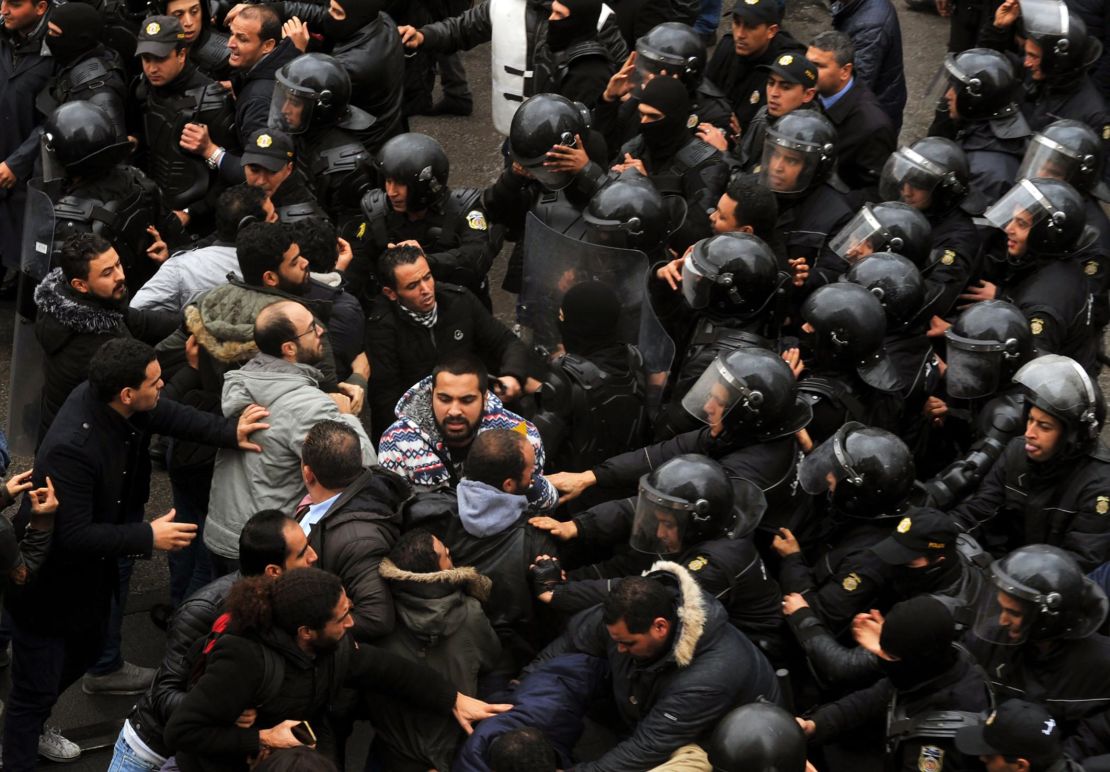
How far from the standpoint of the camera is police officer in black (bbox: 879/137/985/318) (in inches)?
271

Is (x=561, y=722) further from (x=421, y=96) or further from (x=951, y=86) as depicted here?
(x=421, y=96)

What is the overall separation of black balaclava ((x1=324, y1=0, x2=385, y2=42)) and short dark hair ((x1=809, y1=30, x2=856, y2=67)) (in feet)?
7.74

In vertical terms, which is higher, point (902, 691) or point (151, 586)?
point (902, 691)

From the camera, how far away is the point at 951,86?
7.77 m

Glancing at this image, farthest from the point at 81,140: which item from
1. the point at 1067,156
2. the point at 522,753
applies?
the point at 1067,156

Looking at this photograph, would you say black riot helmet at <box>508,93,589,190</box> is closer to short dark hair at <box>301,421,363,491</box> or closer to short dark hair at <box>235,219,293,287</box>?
short dark hair at <box>235,219,293,287</box>

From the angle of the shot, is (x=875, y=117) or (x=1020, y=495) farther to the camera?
(x=875, y=117)

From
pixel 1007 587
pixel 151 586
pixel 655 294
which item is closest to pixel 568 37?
pixel 655 294

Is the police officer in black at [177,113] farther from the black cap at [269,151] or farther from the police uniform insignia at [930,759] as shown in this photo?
the police uniform insignia at [930,759]

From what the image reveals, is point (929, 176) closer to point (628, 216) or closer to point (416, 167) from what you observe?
point (628, 216)

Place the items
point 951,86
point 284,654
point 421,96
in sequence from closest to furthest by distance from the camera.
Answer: point 284,654 < point 951,86 < point 421,96

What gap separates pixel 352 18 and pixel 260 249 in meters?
2.60

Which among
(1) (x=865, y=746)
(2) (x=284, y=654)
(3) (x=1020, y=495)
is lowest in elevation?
(1) (x=865, y=746)

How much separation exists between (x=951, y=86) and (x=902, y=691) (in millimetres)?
3972
